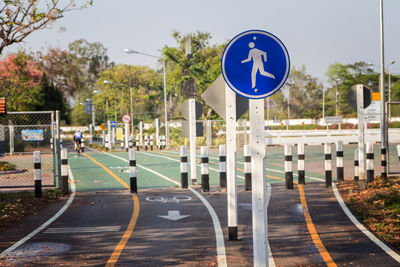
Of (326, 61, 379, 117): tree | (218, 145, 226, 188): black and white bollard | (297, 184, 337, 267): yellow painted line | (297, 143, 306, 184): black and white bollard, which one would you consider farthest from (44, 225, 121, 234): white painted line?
(326, 61, 379, 117): tree

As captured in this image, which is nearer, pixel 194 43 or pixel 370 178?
pixel 370 178

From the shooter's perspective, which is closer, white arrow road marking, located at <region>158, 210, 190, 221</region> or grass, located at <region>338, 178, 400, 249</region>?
grass, located at <region>338, 178, 400, 249</region>

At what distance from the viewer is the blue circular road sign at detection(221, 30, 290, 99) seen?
17.8ft

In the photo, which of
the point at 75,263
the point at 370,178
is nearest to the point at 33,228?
the point at 75,263

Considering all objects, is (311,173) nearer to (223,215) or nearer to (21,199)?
(223,215)

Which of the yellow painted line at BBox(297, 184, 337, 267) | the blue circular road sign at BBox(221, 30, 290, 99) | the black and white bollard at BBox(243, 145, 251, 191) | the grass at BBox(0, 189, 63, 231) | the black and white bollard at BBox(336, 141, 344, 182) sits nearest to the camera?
the blue circular road sign at BBox(221, 30, 290, 99)

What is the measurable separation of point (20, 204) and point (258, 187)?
7094 millimetres

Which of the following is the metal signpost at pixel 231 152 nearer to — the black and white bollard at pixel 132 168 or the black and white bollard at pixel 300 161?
the black and white bollard at pixel 132 168

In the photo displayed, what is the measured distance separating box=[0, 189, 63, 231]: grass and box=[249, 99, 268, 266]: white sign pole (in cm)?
515

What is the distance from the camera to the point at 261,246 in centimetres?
551

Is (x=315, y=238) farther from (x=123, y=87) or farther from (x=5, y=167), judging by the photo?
(x=123, y=87)

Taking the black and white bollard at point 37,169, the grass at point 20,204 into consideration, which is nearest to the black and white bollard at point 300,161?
the grass at point 20,204

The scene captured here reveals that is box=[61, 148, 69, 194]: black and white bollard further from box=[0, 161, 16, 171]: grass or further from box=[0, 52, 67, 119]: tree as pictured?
box=[0, 52, 67, 119]: tree

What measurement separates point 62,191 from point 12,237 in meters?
4.76
